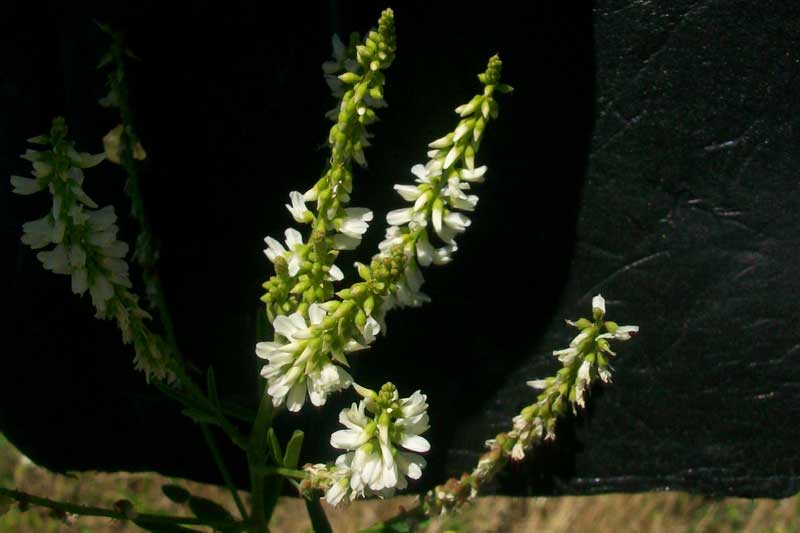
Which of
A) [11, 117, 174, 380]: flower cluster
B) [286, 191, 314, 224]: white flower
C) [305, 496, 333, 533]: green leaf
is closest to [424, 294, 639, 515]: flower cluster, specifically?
[305, 496, 333, 533]: green leaf

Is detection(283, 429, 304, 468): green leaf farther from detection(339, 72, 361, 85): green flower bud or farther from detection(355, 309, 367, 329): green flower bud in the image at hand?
detection(339, 72, 361, 85): green flower bud

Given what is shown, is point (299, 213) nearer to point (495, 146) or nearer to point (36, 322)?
point (495, 146)

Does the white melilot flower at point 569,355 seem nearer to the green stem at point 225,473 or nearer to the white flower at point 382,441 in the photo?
the white flower at point 382,441

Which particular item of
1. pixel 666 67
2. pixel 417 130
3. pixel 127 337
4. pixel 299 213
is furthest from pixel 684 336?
pixel 127 337

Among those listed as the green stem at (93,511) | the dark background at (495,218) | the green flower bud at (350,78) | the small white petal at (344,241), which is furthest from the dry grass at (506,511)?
the green flower bud at (350,78)

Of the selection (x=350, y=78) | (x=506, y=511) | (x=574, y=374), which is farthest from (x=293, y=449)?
(x=506, y=511)

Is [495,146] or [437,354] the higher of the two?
[495,146]

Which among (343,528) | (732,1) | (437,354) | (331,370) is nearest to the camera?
(331,370)
